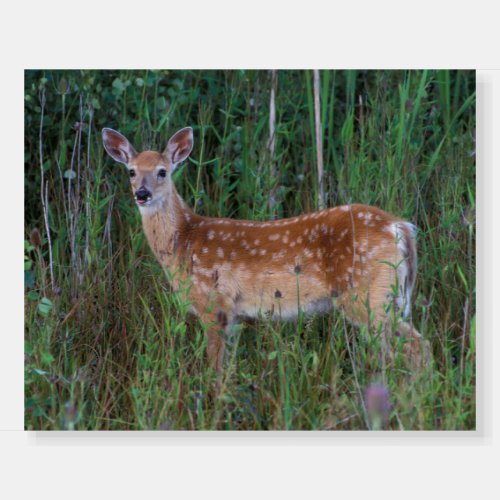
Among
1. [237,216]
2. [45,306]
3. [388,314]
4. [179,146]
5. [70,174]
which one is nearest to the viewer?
[388,314]

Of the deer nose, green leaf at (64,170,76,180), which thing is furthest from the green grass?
the deer nose

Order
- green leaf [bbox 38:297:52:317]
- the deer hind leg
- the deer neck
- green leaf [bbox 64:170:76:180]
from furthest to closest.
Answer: the deer neck → green leaf [bbox 64:170:76:180] → green leaf [bbox 38:297:52:317] → the deer hind leg

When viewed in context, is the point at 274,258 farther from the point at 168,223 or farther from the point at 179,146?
the point at 179,146

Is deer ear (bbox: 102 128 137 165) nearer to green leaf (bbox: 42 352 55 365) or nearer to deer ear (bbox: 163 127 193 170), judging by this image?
deer ear (bbox: 163 127 193 170)

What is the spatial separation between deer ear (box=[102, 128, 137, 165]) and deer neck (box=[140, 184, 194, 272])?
A: 302mm

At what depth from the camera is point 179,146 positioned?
509 cm

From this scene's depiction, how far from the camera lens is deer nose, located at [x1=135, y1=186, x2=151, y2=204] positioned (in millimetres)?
5043

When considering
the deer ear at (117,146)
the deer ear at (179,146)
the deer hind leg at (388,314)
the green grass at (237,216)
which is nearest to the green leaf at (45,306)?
the green grass at (237,216)

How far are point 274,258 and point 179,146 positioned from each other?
696mm

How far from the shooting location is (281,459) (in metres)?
4.67
